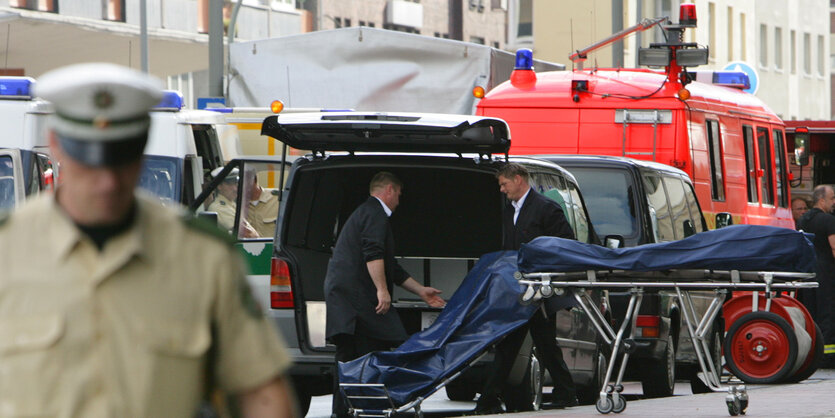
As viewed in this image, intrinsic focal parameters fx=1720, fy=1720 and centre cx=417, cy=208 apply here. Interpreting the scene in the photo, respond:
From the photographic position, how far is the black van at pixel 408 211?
31.9 feet

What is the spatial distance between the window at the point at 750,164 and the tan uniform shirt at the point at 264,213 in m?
6.88

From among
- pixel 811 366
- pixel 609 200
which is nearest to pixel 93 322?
pixel 609 200

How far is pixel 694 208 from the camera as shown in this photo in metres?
14.5

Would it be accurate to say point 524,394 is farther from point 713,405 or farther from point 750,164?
point 750,164

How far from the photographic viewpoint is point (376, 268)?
9695mm

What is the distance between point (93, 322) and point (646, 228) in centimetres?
1038

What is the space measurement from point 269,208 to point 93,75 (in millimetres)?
9906

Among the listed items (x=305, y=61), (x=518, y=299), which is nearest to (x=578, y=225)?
(x=518, y=299)

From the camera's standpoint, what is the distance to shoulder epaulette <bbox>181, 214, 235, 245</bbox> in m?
2.62

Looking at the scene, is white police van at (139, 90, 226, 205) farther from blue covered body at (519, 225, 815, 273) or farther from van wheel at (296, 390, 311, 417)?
blue covered body at (519, 225, 815, 273)

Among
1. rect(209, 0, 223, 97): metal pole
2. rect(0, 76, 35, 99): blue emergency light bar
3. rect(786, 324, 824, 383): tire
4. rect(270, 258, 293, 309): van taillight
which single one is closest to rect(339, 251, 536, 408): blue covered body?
rect(270, 258, 293, 309): van taillight

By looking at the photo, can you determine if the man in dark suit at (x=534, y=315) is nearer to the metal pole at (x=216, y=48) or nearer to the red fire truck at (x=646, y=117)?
the red fire truck at (x=646, y=117)

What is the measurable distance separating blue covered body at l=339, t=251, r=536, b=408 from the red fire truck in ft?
20.8

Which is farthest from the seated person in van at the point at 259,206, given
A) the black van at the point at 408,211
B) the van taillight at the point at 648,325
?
the van taillight at the point at 648,325
